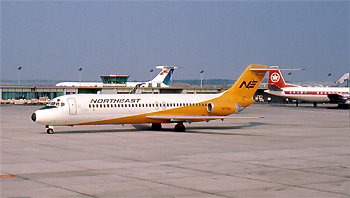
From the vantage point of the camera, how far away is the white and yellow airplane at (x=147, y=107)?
1195 inches

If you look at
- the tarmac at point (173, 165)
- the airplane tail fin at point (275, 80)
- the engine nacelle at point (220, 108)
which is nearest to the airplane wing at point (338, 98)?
the airplane tail fin at point (275, 80)

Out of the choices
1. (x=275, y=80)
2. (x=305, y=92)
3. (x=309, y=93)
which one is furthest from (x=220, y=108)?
(x=309, y=93)

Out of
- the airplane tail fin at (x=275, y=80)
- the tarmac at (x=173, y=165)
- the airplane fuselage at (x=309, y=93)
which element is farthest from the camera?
the airplane tail fin at (x=275, y=80)

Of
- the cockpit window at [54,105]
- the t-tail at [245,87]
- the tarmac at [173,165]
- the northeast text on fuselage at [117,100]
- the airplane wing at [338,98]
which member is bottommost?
the tarmac at [173,165]

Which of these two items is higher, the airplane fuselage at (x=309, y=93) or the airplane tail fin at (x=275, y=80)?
the airplane tail fin at (x=275, y=80)

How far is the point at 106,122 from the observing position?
31.4m

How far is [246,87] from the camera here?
36.5 m

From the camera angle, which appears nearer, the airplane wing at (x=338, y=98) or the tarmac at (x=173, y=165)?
the tarmac at (x=173, y=165)

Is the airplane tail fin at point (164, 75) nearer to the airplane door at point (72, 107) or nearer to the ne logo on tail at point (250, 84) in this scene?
the ne logo on tail at point (250, 84)

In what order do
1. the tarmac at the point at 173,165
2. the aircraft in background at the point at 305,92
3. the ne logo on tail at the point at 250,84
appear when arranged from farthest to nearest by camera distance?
the aircraft in background at the point at 305,92 → the ne logo on tail at the point at 250,84 → the tarmac at the point at 173,165

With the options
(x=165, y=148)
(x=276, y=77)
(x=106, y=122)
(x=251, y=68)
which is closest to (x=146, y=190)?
(x=165, y=148)

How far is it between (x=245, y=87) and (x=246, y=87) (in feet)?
0.31

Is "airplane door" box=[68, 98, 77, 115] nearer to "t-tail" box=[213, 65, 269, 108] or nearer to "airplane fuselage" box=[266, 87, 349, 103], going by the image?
"t-tail" box=[213, 65, 269, 108]

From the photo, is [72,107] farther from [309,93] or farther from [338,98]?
[338,98]
